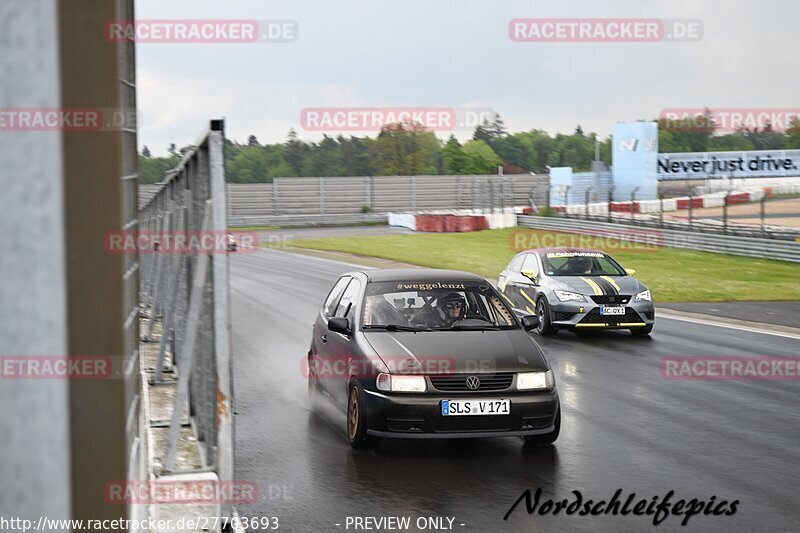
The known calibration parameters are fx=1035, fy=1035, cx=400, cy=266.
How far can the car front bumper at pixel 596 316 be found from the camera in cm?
1627

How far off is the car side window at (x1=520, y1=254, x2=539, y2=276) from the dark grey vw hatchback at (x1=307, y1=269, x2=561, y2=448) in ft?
26.0

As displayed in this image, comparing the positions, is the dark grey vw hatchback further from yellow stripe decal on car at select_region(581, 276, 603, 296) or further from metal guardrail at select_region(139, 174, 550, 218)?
metal guardrail at select_region(139, 174, 550, 218)

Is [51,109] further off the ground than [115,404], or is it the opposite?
[51,109]

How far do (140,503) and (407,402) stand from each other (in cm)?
436

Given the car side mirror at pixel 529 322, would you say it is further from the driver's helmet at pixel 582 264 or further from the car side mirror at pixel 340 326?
the driver's helmet at pixel 582 264

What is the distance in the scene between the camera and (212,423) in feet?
18.5

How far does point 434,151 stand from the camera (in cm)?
13638

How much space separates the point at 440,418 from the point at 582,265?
9.65 metres

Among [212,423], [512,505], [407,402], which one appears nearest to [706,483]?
[512,505]

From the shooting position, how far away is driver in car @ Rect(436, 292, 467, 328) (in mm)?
9859

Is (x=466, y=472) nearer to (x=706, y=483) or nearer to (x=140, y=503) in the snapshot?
(x=706, y=483)

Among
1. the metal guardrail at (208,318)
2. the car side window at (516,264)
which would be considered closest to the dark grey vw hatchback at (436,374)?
the metal guardrail at (208,318)

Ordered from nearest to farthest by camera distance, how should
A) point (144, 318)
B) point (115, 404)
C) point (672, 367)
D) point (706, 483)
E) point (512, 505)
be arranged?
point (115, 404)
point (512, 505)
point (706, 483)
point (672, 367)
point (144, 318)

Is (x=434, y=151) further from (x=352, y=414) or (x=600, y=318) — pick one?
(x=352, y=414)
